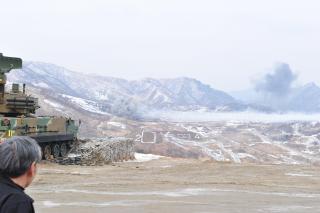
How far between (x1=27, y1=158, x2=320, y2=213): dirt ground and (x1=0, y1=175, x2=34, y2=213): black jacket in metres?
8.77

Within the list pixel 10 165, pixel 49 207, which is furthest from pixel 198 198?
pixel 10 165

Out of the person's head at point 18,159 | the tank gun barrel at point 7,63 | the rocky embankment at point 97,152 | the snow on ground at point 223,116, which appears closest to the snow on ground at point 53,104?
the snow on ground at point 223,116

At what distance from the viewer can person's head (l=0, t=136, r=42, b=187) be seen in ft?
11.8

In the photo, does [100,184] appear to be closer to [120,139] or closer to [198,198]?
[198,198]

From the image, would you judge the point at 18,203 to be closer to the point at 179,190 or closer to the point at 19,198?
the point at 19,198

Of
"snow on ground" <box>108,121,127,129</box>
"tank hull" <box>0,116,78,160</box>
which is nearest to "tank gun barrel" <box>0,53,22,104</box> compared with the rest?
"tank hull" <box>0,116,78,160</box>

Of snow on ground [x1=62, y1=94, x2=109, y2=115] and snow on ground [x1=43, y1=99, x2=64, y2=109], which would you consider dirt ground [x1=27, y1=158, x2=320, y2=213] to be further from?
snow on ground [x1=62, y1=94, x2=109, y2=115]

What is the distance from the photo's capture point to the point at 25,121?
24.4 m

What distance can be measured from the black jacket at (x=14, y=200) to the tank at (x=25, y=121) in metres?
19.2

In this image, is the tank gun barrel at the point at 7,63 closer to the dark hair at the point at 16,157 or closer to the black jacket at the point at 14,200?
the dark hair at the point at 16,157

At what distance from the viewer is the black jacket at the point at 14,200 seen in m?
3.46

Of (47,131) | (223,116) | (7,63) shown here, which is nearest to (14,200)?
(7,63)

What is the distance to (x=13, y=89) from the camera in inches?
1028

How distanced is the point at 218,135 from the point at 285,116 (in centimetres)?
4765
